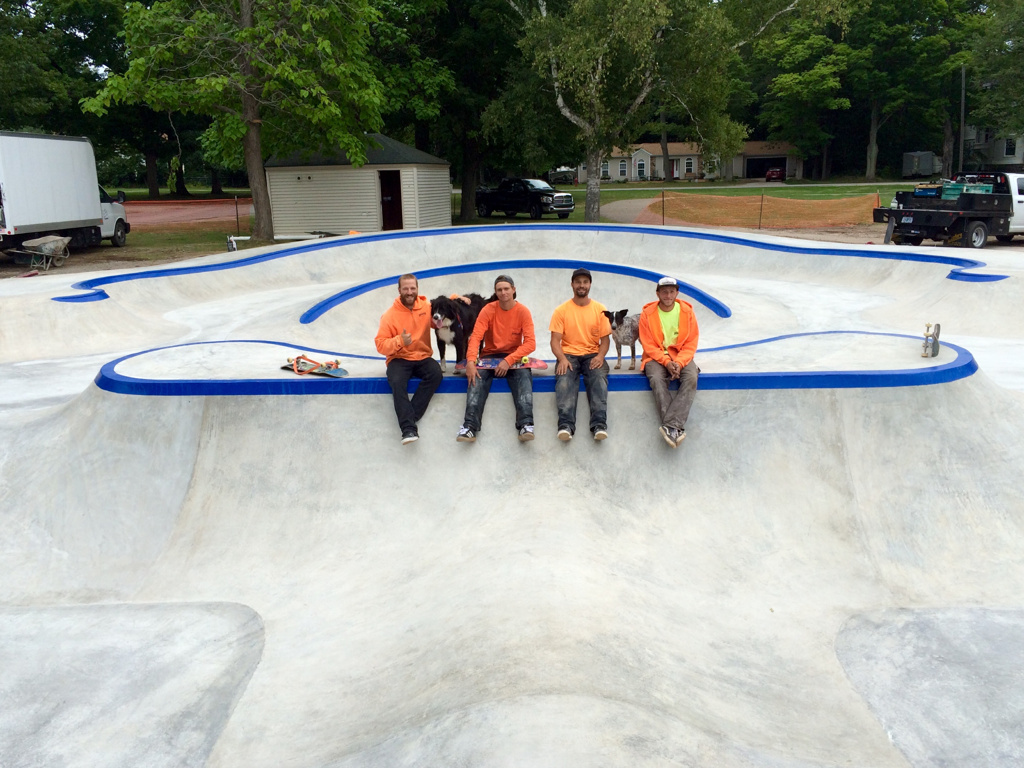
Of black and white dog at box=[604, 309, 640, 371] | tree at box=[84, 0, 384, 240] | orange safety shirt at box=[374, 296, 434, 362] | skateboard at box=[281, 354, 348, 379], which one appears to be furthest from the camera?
tree at box=[84, 0, 384, 240]

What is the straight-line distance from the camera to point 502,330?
23.8ft

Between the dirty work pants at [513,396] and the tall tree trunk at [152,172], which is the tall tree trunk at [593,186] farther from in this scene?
the tall tree trunk at [152,172]

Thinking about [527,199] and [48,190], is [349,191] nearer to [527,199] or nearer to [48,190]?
[48,190]

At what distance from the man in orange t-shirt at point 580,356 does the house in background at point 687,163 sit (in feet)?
241

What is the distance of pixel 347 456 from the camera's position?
6.97m

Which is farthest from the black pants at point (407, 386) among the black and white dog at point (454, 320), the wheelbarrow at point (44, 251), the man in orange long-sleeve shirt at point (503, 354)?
the wheelbarrow at point (44, 251)

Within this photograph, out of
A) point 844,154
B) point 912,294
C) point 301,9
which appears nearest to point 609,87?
point 301,9

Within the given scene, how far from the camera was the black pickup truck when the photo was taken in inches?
1446

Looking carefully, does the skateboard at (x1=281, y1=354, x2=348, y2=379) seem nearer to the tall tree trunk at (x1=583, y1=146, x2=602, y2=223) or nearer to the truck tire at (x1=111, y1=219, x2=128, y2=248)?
the truck tire at (x1=111, y1=219, x2=128, y2=248)

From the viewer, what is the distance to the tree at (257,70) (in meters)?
23.8

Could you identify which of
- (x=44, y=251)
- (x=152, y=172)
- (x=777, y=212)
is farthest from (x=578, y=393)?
(x=152, y=172)

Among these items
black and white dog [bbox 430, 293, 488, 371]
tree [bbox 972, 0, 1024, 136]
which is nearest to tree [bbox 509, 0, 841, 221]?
black and white dog [bbox 430, 293, 488, 371]

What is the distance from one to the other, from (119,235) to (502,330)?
25.5 metres

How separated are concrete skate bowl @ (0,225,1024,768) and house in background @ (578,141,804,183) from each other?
73.8 metres
